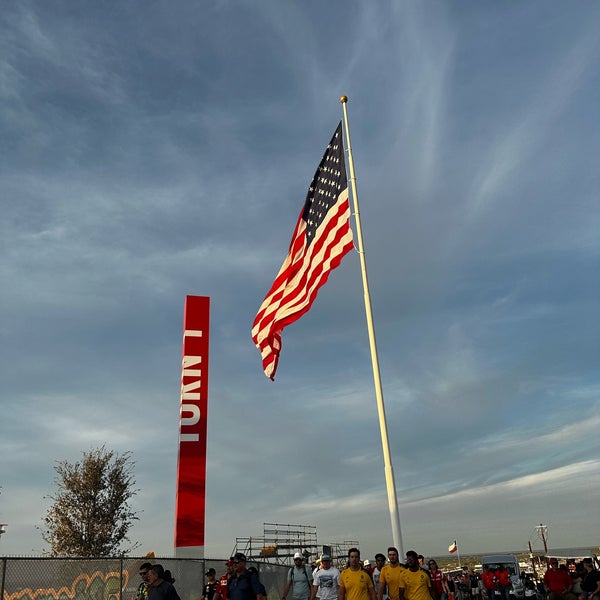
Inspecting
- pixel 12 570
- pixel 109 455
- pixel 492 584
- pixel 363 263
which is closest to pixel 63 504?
pixel 109 455

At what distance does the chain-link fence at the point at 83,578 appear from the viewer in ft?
39.6

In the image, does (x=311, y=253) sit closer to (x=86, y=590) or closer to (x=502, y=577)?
(x=86, y=590)

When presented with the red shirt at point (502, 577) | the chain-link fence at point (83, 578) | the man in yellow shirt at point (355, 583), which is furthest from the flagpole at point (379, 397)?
the red shirt at point (502, 577)

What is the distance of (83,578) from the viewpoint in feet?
43.4

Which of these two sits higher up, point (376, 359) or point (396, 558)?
point (376, 359)

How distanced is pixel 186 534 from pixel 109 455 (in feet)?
62.4

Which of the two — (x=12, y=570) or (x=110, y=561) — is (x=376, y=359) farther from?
(x=12, y=570)

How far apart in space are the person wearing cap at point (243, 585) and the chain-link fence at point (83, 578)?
395 centimetres

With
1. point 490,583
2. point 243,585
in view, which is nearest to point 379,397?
point 243,585

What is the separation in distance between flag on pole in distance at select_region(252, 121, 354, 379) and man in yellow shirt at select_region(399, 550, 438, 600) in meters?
6.71

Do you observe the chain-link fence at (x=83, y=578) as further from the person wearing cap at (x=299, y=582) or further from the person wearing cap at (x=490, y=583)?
the person wearing cap at (x=490, y=583)

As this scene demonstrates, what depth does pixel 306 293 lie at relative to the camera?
1566 centimetres

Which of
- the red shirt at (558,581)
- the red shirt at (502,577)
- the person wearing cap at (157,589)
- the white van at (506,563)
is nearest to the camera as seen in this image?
the person wearing cap at (157,589)

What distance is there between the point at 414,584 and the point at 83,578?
7.21m
